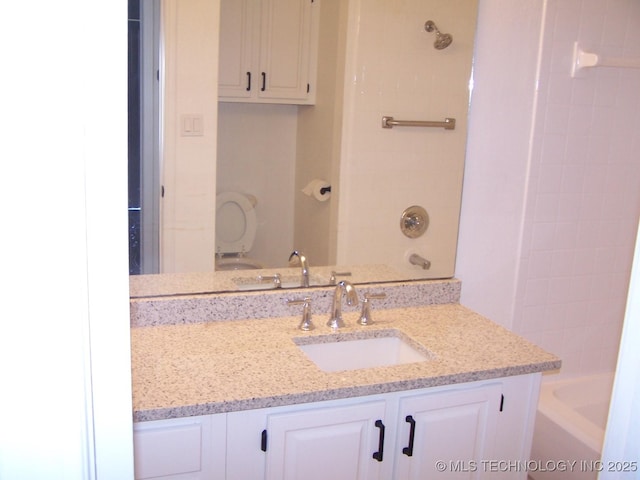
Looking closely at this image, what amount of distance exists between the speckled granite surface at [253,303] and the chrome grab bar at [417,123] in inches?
21.2

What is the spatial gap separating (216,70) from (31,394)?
1.50 m

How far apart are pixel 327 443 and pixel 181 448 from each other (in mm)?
368

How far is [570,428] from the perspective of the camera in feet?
7.48

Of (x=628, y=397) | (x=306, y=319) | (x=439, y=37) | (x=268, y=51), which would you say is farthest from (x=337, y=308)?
(x=628, y=397)

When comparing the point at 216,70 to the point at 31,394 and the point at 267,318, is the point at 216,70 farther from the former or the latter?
the point at 31,394

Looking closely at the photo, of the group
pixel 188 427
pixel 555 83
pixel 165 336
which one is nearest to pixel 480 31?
pixel 555 83

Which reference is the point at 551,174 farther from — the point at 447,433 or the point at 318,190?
the point at 447,433

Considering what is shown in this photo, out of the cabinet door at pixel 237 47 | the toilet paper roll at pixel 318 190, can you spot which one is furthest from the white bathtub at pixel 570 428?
the cabinet door at pixel 237 47

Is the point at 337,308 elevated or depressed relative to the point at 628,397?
depressed

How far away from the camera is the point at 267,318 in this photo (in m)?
2.00

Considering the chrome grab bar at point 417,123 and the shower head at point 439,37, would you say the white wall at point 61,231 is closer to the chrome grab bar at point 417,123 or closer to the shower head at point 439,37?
the chrome grab bar at point 417,123

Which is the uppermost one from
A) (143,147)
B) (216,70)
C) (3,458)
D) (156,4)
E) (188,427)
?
(156,4)

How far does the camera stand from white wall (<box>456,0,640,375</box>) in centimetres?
223

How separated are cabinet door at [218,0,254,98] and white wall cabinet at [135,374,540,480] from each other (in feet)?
3.11
